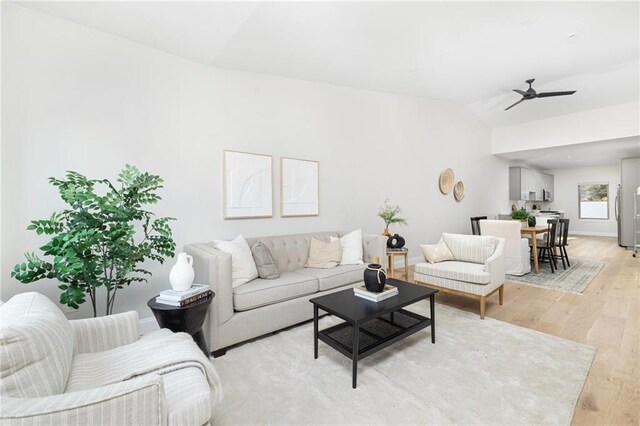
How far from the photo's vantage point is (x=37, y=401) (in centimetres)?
90

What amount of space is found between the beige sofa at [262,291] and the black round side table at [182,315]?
18 centimetres

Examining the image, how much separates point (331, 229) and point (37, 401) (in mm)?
3510

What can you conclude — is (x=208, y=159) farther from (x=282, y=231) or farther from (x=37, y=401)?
(x=37, y=401)

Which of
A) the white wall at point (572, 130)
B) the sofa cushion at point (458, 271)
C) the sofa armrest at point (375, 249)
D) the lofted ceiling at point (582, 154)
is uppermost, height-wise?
the white wall at point (572, 130)

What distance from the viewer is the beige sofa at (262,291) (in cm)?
236

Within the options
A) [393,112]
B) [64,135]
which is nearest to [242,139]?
[64,135]

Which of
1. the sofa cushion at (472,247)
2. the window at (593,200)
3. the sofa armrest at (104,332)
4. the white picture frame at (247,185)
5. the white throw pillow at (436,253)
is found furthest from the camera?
the window at (593,200)

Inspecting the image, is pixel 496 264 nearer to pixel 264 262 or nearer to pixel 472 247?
pixel 472 247

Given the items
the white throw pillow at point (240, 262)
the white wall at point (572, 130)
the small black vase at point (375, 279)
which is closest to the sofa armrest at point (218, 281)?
the white throw pillow at point (240, 262)

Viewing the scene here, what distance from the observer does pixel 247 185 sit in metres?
3.39

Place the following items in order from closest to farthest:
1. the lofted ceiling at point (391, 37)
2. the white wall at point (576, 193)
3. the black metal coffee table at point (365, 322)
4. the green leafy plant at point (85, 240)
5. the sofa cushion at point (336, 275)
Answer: the green leafy plant at point (85, 240) → the black metal coffee table at point (365, 322) → the lofted ceiling at point (391, 37) → the sofa cushion at point (336, 275) → the white wall at point (576, 193)

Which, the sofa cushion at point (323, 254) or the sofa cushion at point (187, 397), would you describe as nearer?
the sofa cushion at point (187, 397)

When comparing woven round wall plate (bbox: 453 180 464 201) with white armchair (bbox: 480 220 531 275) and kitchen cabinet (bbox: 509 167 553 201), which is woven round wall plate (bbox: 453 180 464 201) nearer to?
white armchair (bbox: 480 220 531 275)

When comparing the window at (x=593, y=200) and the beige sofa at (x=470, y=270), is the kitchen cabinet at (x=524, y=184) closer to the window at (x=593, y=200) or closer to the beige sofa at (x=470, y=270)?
the window at (x=593, y=200)
